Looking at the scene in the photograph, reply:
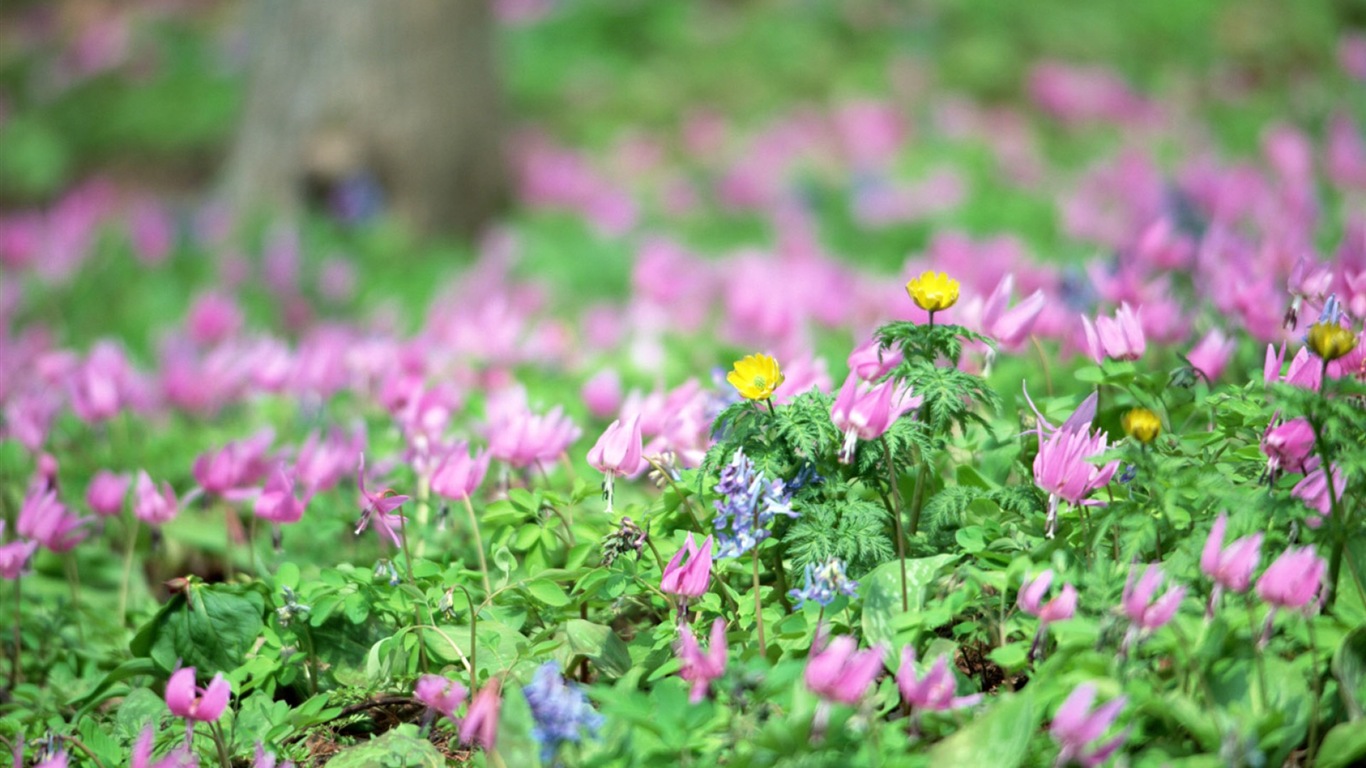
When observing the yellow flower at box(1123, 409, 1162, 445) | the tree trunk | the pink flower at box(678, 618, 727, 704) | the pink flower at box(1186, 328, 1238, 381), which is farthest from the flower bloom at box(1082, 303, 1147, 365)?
the tree trunk

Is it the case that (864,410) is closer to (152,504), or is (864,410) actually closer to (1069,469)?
(1069,469)

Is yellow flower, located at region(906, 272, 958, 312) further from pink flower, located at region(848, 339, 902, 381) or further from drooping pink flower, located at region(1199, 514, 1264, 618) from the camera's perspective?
drooping pink flower, located at region(1199, 514, 1264, 618)

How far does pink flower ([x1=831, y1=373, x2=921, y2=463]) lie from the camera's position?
1.90 m

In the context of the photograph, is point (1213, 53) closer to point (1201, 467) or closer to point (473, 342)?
point (473, 342)

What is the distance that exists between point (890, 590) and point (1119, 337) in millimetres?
691

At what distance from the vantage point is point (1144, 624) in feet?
5.49

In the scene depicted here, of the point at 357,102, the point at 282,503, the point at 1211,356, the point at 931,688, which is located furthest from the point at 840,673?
the point at 357,102

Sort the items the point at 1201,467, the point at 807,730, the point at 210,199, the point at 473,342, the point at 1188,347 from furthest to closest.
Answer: the point at 210,199, the point at 473,342, the point at 1188,347, the point at 1201,467, the point at 807,730

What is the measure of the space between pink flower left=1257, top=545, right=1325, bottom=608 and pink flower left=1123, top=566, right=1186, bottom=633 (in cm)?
11

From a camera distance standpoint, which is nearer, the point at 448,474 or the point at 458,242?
the point at 448,474

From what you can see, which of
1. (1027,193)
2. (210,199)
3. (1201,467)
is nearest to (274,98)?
(210,199)

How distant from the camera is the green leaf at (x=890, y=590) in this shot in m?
1.91

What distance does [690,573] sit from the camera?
6.36ft

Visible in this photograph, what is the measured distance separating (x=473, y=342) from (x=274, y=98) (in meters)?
3.15
